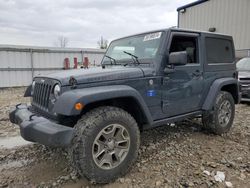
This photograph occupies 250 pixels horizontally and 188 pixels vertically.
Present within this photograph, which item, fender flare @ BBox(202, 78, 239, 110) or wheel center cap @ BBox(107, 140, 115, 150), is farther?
fender flare @ BBox(202, 78, 239, 110)

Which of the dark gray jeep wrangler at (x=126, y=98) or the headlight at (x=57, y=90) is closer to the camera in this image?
the dark gray jeep wrangler at (x=126, y=98)

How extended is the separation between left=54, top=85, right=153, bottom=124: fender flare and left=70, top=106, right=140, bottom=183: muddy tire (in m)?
0.20

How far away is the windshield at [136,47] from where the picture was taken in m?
3.18

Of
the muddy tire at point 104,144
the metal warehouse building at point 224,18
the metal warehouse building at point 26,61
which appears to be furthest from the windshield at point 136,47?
the metal warehouse building at point 224,18

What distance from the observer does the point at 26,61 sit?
472 inches

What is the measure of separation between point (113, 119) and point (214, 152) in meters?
1.91

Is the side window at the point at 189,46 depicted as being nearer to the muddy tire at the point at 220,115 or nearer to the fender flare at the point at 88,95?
the muddy tire at the point at 220,115

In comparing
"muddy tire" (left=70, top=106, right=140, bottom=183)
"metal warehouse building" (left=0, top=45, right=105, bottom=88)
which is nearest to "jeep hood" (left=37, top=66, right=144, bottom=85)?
"muddy tire" (left=70, top=106, right=140, bottom=183)

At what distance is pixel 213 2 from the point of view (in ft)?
44.0

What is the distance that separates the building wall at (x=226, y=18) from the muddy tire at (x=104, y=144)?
11.9 meters

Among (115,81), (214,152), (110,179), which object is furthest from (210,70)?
(110,179)

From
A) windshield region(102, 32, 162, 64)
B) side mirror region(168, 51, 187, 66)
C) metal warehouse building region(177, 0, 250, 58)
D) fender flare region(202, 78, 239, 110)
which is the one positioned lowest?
fender flare region(202, 78, 239, 110)

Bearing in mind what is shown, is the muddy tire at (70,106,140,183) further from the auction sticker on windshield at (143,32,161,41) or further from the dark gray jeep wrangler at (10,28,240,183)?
the auction sticker on windshield at (143,32,161,41)

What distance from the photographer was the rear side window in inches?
152
